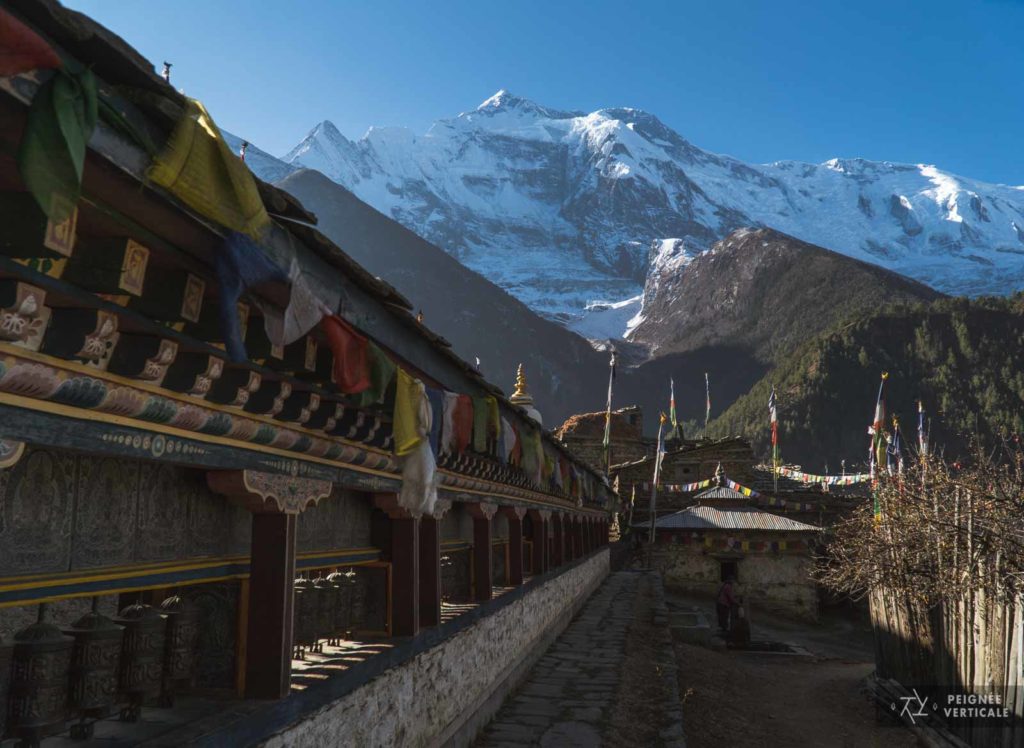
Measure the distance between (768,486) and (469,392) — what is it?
47274 mm

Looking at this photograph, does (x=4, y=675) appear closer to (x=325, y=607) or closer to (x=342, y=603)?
(x=325, y=607)

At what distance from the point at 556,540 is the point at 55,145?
51.8ft

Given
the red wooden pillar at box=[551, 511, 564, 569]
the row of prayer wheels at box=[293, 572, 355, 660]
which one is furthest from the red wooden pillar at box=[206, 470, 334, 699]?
the red wooden pillar at box=[551, 511, 564, 569]

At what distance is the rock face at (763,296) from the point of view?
104 m

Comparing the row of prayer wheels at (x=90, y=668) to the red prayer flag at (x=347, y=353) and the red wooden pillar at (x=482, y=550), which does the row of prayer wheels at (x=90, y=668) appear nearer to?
the red prayer flag at (x=347, y=353)

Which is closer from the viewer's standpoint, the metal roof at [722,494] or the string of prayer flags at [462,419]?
the string of prayer flags at [462,419]

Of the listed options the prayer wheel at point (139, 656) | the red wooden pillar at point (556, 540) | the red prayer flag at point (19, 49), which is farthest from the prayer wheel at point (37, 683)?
the red wooden pillar at point (556, 540)

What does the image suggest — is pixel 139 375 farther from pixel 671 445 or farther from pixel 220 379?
pixel 671 445

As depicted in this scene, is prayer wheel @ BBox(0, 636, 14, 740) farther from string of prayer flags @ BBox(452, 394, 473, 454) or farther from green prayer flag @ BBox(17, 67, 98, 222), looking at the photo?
string of prayer flags @ BBox(452, 394, 473, 454)

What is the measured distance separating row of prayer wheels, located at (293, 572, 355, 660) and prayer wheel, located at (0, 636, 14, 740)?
2458mm

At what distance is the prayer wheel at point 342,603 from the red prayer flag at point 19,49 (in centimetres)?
518

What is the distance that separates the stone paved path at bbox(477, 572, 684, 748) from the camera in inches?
301

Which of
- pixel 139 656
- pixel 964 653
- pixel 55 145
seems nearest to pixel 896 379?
pixel 964 653

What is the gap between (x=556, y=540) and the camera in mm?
17109
